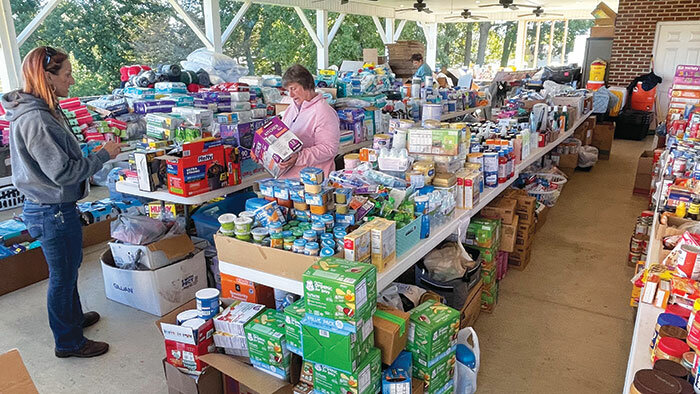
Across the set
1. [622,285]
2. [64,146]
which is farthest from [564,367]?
[64,146]

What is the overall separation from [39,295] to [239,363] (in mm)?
2411

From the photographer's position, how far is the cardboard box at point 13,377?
1479 millimetres

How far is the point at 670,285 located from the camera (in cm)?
196

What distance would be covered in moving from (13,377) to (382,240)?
143 centimetres

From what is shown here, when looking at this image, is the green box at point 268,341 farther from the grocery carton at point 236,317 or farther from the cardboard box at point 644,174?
the cardboard box at point 644,174

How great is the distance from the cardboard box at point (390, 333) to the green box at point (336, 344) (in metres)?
0.09

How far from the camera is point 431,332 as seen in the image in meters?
2.12

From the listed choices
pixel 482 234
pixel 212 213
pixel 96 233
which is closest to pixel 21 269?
pixel 96 233

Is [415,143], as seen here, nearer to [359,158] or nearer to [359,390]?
[359,158]

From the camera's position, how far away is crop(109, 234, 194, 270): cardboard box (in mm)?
3262

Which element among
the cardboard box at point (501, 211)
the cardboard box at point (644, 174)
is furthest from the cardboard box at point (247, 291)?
the cardboard box at point (644, 174)

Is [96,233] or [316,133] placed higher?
[316,133]

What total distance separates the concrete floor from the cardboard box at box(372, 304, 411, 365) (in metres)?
0.88

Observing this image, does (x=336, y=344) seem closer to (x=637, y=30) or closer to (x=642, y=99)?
(x=642, y=99)
